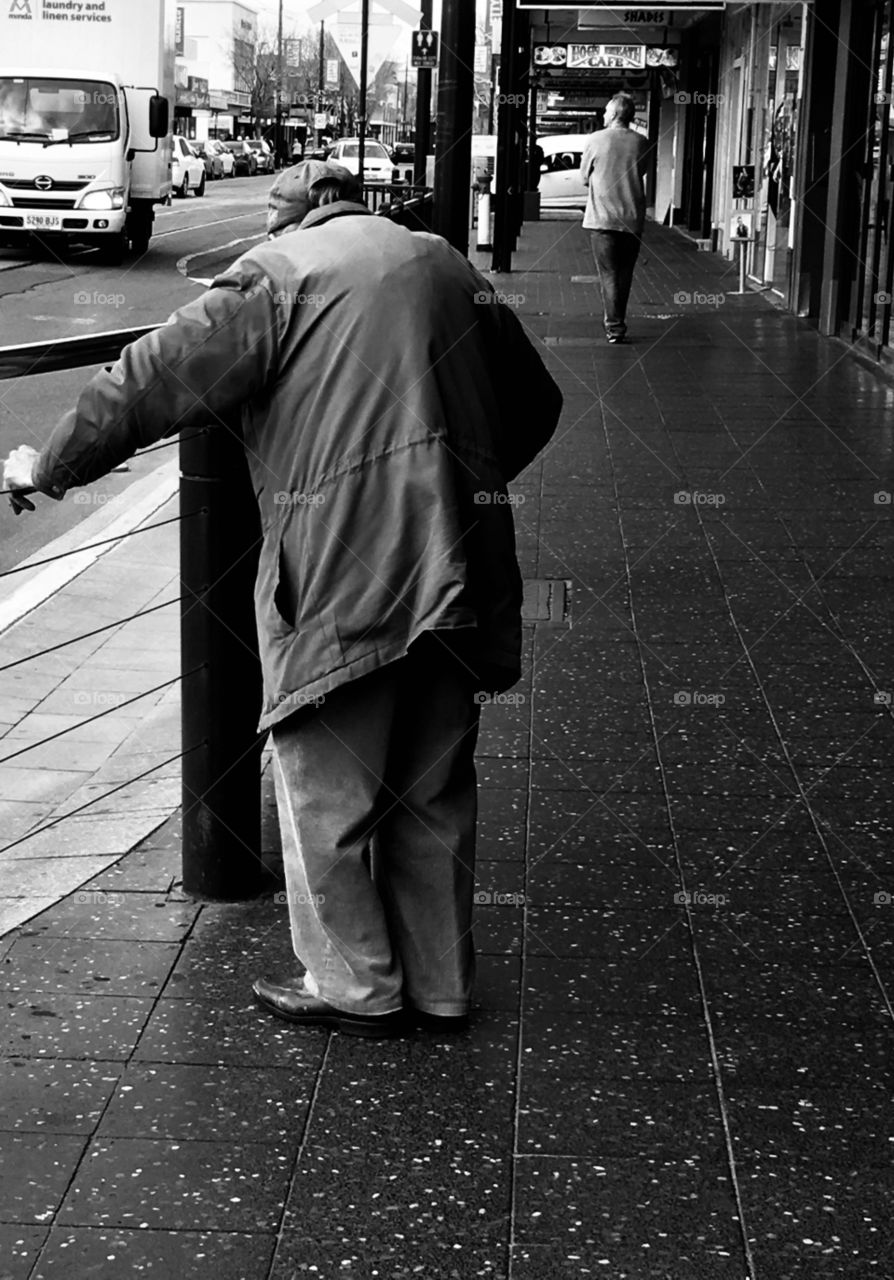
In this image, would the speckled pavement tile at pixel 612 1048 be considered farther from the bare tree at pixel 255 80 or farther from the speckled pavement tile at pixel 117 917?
the bare tree at pixel 255 80

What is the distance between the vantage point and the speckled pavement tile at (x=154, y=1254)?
2887 mm

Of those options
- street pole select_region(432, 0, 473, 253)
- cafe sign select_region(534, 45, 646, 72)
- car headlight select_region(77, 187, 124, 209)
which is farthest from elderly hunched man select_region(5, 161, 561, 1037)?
cafe sign select_region(534, 45, 646, 72)

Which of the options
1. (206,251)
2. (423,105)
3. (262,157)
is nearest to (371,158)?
(262,157)

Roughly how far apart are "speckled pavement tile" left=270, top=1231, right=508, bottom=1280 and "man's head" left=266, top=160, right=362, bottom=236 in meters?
1.85

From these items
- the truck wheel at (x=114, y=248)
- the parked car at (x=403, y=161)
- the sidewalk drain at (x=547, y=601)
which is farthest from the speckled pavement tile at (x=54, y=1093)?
the parked car at (x=403, y=161)

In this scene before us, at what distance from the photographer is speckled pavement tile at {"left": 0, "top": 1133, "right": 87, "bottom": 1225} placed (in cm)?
306

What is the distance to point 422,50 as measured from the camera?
26500 mm

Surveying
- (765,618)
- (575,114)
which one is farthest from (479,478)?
(575,114)

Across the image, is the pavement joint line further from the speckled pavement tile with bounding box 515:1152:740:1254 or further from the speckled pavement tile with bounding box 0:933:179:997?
the speckled pavement tile with bounding box 515:1152:740:1254

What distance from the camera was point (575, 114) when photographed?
74.1 m

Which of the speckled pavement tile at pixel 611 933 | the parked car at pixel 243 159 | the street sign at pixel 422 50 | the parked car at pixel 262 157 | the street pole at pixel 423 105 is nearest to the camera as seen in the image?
the speckled pavement tile at pixel 611 933

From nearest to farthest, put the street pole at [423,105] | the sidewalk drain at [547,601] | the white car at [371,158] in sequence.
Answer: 1. the sidewalk drain at [547,601]
2. the street pole at [423,105]
3. the white car at [371,158]

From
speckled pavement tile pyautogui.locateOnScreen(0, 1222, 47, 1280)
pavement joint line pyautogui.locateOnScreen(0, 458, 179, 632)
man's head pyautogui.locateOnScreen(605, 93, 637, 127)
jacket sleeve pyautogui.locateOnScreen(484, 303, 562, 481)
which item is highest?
man's head pyautogui.locateOnScreen(605, 93, 637, 127)

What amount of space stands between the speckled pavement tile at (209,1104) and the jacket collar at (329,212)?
1575mm
